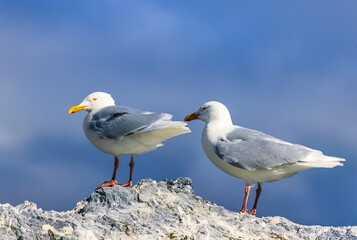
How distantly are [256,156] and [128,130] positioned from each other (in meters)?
2.43

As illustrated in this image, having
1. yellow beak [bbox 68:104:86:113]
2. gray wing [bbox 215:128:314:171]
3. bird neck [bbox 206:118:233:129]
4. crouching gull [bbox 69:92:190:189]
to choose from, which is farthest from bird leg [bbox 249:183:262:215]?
yellow beak [bbox 68:104:86:113]

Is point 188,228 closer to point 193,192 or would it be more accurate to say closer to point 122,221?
point 122,221

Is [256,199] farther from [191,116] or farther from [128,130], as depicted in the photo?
[128,130]

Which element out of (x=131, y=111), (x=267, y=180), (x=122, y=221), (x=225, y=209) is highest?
(x=131, y=111)

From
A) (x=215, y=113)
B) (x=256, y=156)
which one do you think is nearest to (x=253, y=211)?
(x=256, y=156)

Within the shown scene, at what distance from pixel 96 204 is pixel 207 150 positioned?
8.51 feet

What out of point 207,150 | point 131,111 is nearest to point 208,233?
point 207,150

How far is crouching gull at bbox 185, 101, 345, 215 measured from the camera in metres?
10.0

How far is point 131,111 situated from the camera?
10.7 meters

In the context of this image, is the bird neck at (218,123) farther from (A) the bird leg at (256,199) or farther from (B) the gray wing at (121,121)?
(A) the bird leg at (256,199)

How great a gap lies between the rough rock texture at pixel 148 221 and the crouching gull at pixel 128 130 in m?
0.75

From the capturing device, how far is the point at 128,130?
10.3m

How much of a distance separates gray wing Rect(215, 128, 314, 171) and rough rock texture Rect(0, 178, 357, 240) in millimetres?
930

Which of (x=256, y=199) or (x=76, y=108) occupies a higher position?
(x=76, y=108)
